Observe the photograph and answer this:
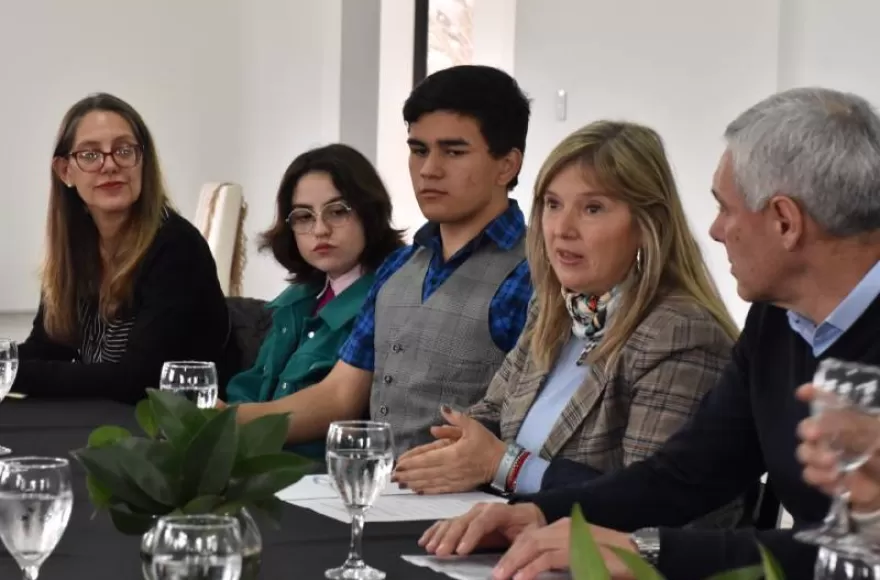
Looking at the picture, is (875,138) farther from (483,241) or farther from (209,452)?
(483,241)

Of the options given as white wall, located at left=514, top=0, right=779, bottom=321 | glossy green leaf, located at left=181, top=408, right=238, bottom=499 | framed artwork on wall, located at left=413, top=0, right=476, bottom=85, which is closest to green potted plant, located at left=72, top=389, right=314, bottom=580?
glossy green leaf, located at left=181, top=408, right=238, bottom=499

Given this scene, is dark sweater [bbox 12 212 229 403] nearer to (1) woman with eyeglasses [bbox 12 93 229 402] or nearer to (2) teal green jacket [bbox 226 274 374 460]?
(1) woman with eyeglasses [bbox 12 93 229 402]

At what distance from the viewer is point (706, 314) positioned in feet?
6.86

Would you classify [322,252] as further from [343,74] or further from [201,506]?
[343,74]

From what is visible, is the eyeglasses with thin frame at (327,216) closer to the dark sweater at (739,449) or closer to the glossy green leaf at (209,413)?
the dark sweater at (739,449)

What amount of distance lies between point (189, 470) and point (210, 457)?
2 centimetres

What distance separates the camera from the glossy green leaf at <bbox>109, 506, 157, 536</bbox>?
131 centimetres

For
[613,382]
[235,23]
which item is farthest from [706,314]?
[235,23]

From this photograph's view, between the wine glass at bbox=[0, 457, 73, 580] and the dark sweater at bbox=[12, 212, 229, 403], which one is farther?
the dark sweater at bbox=[12, 212, 229, 403]

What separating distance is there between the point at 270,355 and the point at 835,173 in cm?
176

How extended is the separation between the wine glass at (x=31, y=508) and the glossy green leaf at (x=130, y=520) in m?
0.08

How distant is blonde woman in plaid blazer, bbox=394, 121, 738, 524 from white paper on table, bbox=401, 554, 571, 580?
1.47 feet

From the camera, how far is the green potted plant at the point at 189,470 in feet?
4.20

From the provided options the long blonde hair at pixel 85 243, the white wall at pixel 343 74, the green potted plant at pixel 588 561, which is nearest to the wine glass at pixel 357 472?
the green potted plant at pixel 588 561
